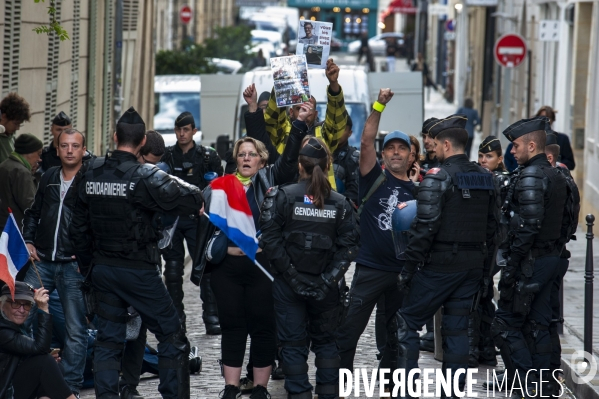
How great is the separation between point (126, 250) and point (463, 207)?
2.20 metres

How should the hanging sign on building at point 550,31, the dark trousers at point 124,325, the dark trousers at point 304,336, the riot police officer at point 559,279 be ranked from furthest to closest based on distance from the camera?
the hanging sign on building at point 550,31, the riot police officer at point 559,279, the dark trousers at point 304,336, the dark trousers at point 124,325

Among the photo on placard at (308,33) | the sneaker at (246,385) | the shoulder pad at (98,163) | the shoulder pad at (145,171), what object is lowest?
the sneaker at (246,385)

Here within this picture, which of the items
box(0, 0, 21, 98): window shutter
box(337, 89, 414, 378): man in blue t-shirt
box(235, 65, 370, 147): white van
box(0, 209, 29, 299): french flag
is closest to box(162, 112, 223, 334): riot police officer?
box(337, 89, 414, 378): man in blue t-shirt

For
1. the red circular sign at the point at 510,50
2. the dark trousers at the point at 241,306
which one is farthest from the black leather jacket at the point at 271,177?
the red circular sign at the point at 510,50

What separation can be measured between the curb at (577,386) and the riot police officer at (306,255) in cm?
212

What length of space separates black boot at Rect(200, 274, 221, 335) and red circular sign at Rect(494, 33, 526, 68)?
1428 cm

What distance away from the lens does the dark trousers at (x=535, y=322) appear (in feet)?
27.9

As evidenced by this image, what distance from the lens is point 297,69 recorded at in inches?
385

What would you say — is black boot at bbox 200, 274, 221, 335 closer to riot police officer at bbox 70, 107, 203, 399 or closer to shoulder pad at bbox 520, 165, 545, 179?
riot police officer at bbox 70, 107, 203, 399

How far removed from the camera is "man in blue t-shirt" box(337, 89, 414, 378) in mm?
8383

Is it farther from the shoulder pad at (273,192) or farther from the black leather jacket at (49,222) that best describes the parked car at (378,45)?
the shoulder pad at (273,192)

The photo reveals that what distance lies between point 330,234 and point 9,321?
6.93 feet

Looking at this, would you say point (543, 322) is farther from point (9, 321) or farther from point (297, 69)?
point (9, 321)

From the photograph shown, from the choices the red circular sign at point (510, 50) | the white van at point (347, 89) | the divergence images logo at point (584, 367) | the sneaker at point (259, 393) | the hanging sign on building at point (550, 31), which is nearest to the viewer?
the sneaker at point (259, 393)
